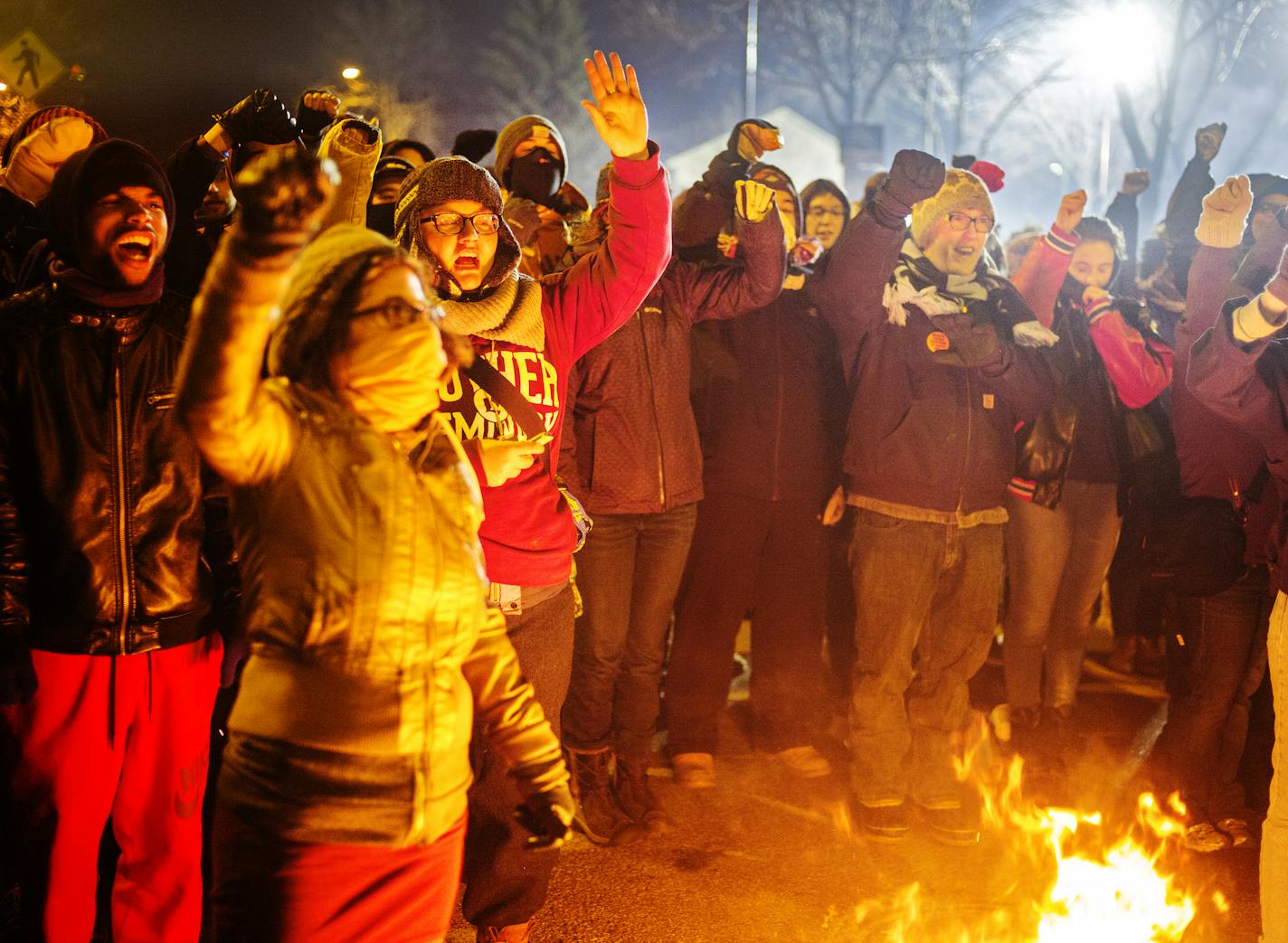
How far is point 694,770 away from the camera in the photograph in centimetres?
521

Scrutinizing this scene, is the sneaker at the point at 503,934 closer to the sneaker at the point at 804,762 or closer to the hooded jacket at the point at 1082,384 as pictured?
the sneaker at the point at 804,762

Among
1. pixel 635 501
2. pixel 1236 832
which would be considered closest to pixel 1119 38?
pixel 1236 832

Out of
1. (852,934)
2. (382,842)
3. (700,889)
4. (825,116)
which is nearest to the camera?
(382,842)

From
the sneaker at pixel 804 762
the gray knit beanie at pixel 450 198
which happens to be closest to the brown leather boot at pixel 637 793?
the sneaker at pixel 804 762

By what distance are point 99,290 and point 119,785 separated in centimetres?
152

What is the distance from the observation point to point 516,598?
3.41 meters

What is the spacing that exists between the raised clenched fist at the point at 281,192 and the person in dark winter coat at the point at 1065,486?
178 inches

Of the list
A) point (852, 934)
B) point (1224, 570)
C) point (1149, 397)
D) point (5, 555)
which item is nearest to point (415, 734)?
point (5, 555)

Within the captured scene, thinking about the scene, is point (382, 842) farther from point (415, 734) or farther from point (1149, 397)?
point (1149, 397)

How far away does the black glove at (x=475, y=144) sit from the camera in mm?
6297

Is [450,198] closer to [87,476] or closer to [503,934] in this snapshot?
[87,476]

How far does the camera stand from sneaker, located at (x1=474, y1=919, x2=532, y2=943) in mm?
3514

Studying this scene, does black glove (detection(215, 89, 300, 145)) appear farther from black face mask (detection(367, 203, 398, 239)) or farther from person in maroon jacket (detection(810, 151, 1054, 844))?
person in maroon jacket (detection(810, 151, 1054, 844))

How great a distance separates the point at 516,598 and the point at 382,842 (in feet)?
4.63
